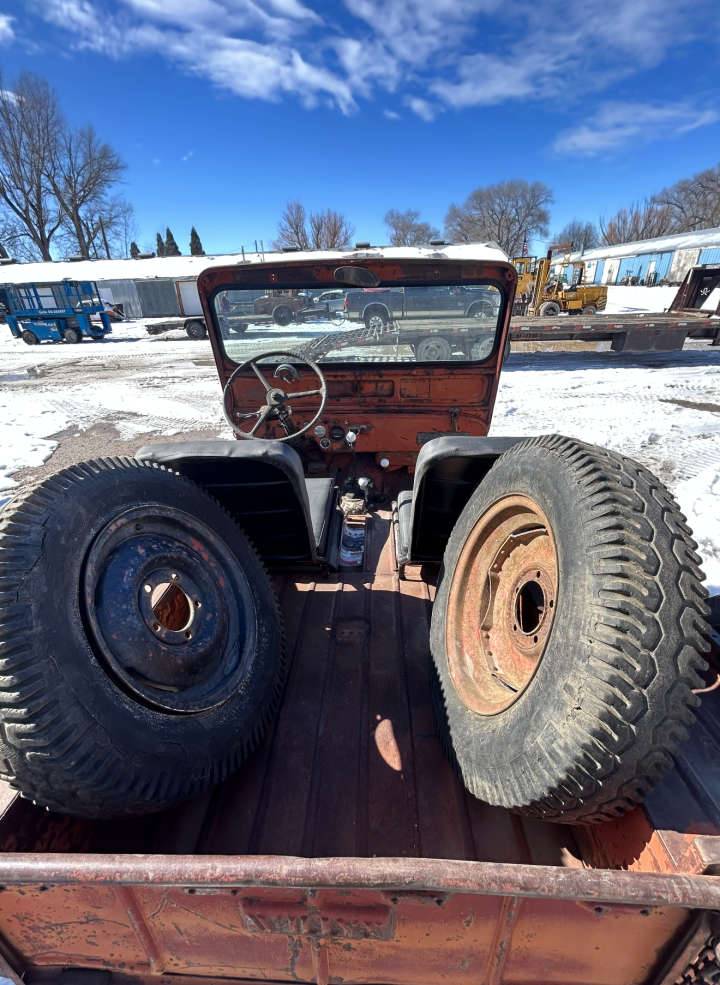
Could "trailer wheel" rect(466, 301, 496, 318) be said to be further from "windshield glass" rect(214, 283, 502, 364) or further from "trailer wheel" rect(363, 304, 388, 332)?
"trailer wheel" rect(363, 304, 388, 332)

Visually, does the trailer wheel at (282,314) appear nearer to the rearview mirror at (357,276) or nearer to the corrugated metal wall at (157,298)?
the rearview mirror at (357,276)

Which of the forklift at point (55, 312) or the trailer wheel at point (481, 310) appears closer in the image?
the trailer wheel at point (481, 310)

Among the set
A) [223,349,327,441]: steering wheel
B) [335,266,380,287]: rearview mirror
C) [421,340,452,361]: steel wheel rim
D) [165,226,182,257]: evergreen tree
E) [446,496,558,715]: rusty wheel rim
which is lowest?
[446,496,558,715]: rusty wheel rim

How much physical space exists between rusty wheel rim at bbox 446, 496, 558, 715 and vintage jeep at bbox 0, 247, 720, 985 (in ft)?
0.04

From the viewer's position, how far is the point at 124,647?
1.41 metres

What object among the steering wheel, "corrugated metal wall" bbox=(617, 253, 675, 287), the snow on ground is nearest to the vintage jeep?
the steering wheel

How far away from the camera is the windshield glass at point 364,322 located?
323 centimetres

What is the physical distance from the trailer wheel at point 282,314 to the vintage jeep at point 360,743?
4.98 feet

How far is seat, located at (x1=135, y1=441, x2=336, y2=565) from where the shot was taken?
7.15 feet

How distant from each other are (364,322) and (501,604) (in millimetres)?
2370

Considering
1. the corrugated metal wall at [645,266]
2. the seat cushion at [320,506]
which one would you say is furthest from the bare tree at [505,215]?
the seat cushion at [320,506]

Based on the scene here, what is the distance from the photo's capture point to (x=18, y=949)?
1.16m

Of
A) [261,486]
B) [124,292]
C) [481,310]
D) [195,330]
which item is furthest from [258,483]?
[124,292]

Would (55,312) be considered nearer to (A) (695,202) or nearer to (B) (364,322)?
(B) (364,322)
